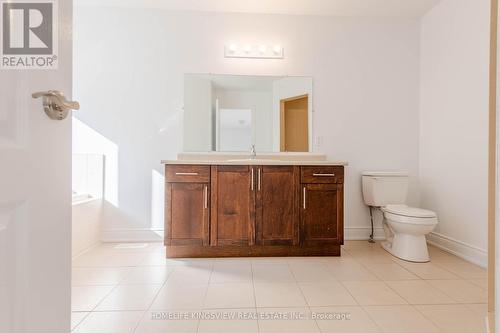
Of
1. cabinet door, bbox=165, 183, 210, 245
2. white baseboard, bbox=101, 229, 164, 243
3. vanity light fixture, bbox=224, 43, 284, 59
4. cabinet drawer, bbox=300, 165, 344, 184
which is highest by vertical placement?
vanity light fixture, bbox=224, 43, 284, 59

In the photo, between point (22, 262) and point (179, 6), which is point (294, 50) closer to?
point (179, 6)

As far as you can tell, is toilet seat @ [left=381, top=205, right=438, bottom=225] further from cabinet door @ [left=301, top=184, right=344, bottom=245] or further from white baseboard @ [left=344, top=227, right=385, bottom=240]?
white baseboard @ [left=344, top=227, right=385, bottom=240]

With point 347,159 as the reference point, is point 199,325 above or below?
below

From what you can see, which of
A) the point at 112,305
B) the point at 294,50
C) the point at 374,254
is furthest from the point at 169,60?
the point at 374,254

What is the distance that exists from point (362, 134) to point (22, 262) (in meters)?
3.02

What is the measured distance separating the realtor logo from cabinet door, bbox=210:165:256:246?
1738 mm

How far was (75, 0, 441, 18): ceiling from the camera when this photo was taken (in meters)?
2.67

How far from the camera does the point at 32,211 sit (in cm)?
55

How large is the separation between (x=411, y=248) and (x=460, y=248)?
0.53 meters

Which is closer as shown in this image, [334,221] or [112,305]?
[112,305]

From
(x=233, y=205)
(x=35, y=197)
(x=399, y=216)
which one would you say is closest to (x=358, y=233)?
(x=399, y=216)

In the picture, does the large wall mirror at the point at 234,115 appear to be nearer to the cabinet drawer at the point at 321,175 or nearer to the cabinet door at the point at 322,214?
the cabinet drawer at the point at 321,175

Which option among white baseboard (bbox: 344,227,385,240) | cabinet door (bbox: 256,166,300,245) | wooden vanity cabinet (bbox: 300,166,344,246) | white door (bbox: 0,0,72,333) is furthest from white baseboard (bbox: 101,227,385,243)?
white door (bbox: 0,0,72,333)

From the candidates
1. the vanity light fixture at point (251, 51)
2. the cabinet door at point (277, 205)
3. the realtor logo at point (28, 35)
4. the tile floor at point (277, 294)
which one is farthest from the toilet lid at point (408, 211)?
the realtor logo at point (28, 35)
